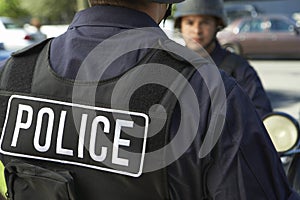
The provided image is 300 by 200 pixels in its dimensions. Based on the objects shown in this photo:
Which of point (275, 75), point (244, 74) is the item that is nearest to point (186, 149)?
point (244, 74)

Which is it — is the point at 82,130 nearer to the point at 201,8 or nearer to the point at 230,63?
the point at 230,63

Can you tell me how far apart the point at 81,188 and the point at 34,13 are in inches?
944

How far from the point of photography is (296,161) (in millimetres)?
2268

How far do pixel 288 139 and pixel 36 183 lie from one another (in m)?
1.28

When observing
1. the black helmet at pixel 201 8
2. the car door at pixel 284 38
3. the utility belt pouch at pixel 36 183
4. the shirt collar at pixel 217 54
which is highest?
the black helmet at pixel 201 8

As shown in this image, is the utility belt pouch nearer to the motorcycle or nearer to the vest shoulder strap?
the vest shoulder strap

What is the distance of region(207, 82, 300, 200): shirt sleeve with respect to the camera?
119 centimetres

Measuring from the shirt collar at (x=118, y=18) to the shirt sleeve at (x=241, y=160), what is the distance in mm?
307

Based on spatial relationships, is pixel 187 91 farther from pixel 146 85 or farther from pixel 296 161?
pixel 296 161

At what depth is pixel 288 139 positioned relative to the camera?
2293mm

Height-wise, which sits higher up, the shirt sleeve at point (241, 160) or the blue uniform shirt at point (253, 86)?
the shirt sleeve at point (241, 160)

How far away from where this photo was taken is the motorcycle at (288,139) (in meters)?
2.27

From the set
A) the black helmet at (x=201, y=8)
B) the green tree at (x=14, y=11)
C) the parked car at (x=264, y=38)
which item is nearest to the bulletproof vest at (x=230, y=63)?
the black helmet at (x=201, y=8)

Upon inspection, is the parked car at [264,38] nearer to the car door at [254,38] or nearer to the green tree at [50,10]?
the car door at [254,38]
